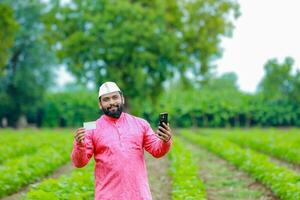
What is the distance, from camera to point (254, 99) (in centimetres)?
6062

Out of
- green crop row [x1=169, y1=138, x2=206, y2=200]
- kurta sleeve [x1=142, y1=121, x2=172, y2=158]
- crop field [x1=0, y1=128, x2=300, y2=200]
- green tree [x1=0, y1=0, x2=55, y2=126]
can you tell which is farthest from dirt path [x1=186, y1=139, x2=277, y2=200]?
green tree [x1=0, y1=0, x2=55, y2=126]

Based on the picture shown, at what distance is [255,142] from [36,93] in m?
28.7

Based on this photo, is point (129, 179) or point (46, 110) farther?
point (46, 110)

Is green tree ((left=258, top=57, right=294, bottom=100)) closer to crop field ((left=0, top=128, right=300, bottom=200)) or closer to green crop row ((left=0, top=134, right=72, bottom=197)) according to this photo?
crop field ((left=0, top=128, right=300, bottom=200))

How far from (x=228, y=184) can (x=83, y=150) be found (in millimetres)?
8126

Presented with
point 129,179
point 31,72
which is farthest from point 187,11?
point 129,179

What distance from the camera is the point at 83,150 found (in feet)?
16.6

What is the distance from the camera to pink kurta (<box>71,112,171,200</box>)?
5137mm

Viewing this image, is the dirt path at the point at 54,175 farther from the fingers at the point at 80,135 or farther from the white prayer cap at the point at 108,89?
the fingers at the point at 80,135

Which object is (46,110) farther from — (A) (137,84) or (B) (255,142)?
(B) (255,142)

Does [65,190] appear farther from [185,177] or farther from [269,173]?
[269,173]

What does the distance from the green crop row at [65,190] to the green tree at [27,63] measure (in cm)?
3788

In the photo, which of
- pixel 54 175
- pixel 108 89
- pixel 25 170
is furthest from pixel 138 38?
pixel 108 89

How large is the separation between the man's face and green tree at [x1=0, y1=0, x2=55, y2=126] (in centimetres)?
4284
